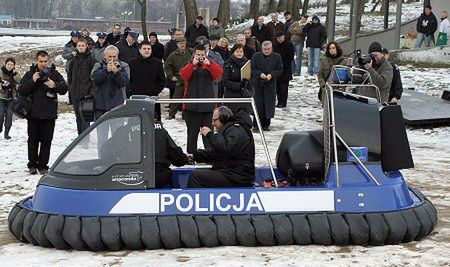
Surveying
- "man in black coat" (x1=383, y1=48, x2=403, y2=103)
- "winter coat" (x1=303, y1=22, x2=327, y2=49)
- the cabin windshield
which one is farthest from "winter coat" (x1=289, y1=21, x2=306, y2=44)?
the cabin windshield

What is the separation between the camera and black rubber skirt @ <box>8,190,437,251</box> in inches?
314

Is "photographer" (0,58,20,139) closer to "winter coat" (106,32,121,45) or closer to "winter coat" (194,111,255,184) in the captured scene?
"winter coat" (106,32,121,45)

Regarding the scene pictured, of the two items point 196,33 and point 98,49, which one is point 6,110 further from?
point 196,33

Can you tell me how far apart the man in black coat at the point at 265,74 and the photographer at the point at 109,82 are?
417 cm

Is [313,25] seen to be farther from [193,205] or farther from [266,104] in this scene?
[193,205]

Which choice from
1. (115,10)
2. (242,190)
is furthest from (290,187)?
(115,10)

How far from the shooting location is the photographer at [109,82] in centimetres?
1148

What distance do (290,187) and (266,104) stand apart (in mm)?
7351

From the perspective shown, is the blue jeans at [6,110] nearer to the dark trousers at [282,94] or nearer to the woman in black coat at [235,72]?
the woman in black coat at [235,72]

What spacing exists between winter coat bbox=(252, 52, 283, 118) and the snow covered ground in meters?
0.51

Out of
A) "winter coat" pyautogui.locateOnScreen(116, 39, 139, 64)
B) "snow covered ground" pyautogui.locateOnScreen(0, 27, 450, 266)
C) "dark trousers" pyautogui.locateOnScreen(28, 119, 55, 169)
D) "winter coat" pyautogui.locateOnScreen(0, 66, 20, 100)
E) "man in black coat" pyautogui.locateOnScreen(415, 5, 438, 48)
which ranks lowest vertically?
"snow covered ground" pyautogui.locateOnScreen(0, 27, 450, 266)

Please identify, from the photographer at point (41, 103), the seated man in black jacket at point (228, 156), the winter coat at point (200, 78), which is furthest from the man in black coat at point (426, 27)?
the seated man in black jacket at point (228, 156)

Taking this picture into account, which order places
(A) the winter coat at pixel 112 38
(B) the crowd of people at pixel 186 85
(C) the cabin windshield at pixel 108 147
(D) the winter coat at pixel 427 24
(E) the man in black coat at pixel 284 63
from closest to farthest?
(C) the cabin windshield at pixel 108 147 < (B) the crowd of people at pixel 186 85 < (E) the man in black coat at pixel 284 63 < (A) the winter coat at pixel 112 38 < (D) the winter coat at pixel 427 24

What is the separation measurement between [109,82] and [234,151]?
366cm
